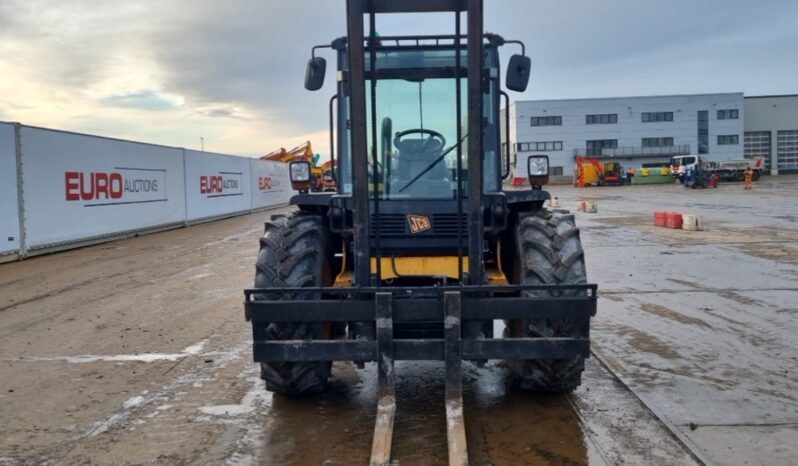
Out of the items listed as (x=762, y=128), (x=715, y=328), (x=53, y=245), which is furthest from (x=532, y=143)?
(x=715, y=328)

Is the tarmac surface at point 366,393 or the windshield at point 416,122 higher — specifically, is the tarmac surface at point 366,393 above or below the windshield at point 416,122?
below

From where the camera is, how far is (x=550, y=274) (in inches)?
191

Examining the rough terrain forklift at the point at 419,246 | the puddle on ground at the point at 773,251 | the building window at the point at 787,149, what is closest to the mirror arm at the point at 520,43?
the rough terrain forklift at the point at 419,246

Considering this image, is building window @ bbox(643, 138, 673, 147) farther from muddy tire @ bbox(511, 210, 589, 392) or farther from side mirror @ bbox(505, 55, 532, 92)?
muddy tire @ bbox(511, 210, 589, 392)

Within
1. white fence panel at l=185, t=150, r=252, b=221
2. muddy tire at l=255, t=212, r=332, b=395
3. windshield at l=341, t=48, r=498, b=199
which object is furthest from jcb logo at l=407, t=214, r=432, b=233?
white fence panel at l=185, t=150, r=252, b=221

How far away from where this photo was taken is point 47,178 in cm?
1662

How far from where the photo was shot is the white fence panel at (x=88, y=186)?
16.3 meters

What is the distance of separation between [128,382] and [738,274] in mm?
10341

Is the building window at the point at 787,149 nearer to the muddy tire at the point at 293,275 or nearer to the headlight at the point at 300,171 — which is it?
the headlight at the point at 300,171

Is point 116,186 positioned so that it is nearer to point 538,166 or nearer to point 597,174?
point 538,166

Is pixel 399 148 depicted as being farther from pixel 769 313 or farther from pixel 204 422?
pixel 769 313

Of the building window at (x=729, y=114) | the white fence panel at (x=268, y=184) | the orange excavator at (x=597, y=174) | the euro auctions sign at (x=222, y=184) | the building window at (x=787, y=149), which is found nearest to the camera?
the euro auctions sign at (x=222, y=184)

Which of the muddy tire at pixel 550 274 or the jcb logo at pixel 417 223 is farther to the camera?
the jcb logo at pixel 417 223

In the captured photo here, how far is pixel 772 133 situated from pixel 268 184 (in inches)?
2631
